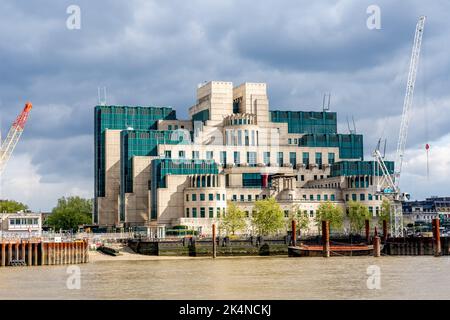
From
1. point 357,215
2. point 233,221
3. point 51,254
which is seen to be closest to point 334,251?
point 233,221

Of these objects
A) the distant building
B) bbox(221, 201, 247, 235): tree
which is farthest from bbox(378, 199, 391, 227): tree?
the distant building

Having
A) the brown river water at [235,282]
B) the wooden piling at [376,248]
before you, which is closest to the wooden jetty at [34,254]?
the brown river water at [235,282]

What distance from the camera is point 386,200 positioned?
180375mm

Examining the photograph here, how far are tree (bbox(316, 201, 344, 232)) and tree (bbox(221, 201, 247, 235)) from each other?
16175mm

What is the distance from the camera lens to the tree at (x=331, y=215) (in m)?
169

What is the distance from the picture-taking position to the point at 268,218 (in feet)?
520

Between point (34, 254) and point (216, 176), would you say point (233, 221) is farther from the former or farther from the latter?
point (34, 254)

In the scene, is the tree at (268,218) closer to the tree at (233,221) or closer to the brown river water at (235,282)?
the tree at (233,221)

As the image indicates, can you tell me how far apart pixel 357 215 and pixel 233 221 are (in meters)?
28.7

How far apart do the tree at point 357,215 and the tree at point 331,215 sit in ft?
10.8

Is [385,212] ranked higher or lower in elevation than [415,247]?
higher
